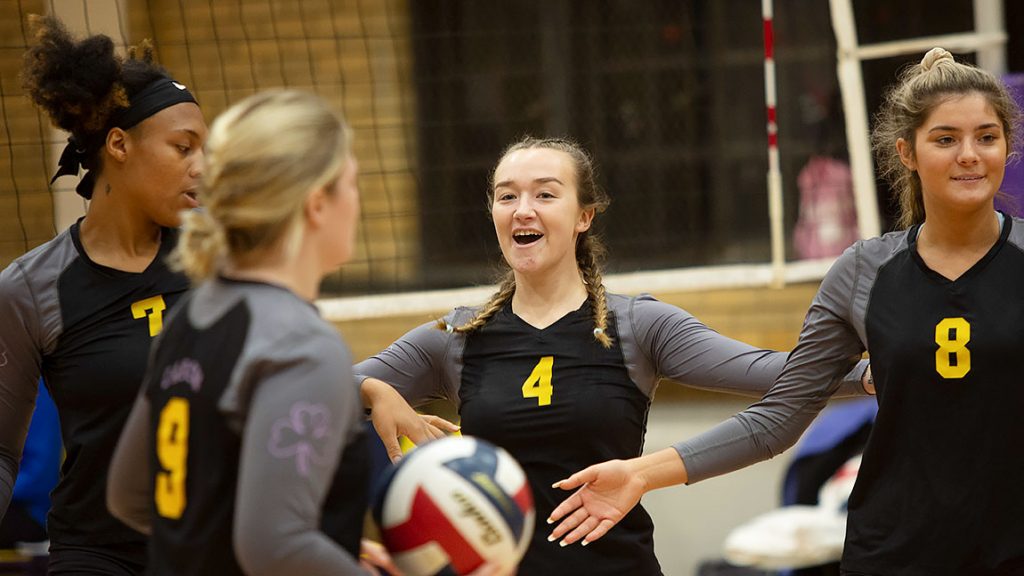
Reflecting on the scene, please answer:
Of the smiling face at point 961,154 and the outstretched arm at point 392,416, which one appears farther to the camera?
the outstretched arm at point 392,416

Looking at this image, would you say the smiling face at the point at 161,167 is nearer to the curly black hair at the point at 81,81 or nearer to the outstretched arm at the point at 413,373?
the curly black hair at the point at 81,81

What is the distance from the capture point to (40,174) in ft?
25.7

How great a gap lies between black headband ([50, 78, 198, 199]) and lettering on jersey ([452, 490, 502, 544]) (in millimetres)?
1548

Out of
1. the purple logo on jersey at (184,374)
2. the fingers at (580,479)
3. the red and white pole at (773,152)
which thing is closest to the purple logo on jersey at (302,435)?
the purple logo on jersey at (184,374)

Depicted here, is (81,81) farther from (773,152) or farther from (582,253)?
(773,152)

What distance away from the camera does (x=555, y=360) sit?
347 centimetres

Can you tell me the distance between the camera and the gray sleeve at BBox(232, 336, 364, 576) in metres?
1.99

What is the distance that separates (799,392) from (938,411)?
1.22ft

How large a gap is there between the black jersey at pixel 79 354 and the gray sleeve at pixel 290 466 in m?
1.28

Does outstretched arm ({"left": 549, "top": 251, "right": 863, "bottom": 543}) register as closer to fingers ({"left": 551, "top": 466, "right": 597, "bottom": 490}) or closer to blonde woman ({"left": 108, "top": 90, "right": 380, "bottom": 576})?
fingers ({"left": 551, "top": 466, "right": 597, "bottom": 490})

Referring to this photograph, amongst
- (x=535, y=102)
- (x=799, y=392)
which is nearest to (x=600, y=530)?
(x=799, y=392)

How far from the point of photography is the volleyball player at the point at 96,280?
3.21 m

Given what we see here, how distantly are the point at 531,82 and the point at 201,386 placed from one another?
6008 millimetres

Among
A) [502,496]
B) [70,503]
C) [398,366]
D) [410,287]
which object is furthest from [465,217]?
[502,496]
